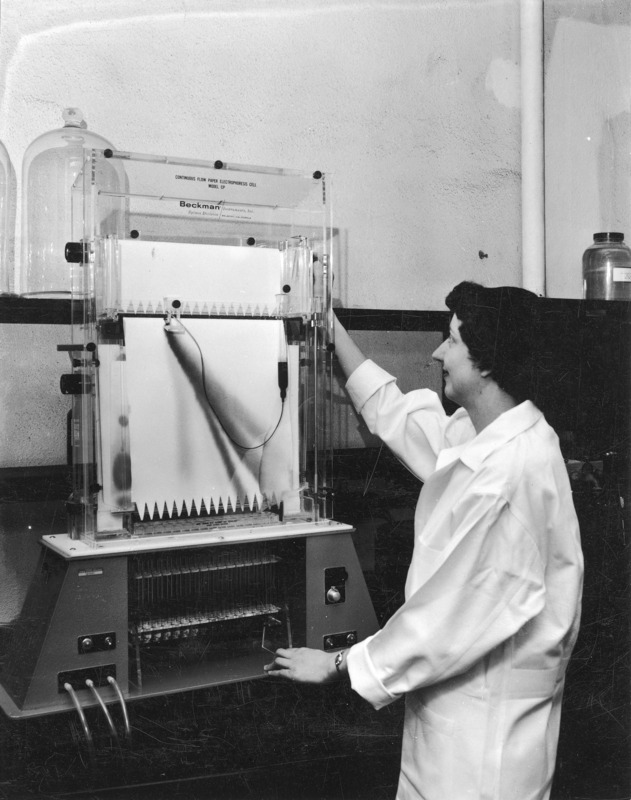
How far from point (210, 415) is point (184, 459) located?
0.30ft

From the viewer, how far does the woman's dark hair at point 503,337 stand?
1366mm

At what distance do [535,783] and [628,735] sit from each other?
715mm

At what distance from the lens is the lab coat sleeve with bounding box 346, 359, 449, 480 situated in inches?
65.7

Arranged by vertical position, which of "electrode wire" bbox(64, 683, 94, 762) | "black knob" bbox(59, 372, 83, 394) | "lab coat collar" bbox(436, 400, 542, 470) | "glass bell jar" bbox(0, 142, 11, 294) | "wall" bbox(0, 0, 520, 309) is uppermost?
"wall" bbox(0, 0, 520, 309)

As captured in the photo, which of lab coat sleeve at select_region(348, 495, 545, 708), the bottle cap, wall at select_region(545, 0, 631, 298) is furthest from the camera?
wall at select_region(545, 0, 631, 298)

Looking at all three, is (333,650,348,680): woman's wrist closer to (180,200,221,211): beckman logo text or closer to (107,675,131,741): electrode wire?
(107,675,131,741): electrode wire

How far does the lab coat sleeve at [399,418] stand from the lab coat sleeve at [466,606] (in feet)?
1.60

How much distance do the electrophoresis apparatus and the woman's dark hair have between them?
0.29m

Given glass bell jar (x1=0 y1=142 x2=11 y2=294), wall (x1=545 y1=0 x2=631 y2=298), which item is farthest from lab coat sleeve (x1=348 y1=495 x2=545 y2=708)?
wall (x1=545 y1=0 x2=631 y2=298)

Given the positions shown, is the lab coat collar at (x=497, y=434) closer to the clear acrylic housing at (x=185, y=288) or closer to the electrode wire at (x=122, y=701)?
the clear acrylic housing at (x=185, y=288)

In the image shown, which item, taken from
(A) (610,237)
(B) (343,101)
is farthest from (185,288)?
(A) (610,237)

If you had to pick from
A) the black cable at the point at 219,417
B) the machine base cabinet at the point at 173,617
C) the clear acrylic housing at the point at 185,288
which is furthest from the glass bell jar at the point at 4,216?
the machine base cabinet at the point at 173,617

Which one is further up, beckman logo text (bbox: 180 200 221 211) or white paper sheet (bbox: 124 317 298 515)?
beckman logo text (bbox: 180 200 221 211)

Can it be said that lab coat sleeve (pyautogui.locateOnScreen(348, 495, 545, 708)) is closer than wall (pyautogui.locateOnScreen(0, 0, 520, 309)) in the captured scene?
Yes
